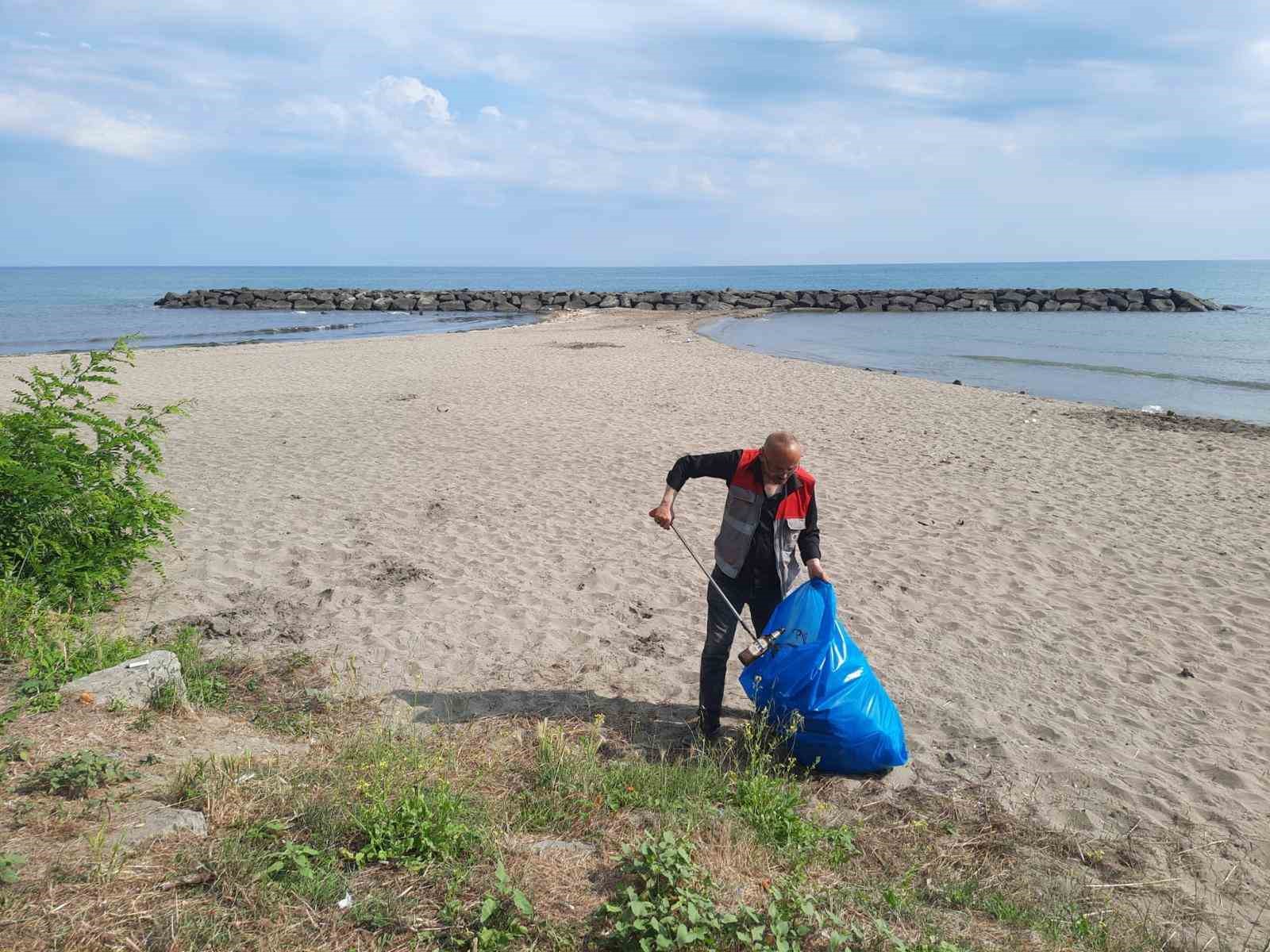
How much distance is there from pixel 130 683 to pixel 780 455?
3.23m

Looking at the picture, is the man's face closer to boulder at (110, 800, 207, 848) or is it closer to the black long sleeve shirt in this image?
the black long sleeve shirt

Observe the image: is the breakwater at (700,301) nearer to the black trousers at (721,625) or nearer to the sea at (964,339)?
the sea at (964,339)

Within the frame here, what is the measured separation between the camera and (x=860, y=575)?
22.3 ft

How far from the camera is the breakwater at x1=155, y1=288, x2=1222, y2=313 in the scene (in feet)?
161

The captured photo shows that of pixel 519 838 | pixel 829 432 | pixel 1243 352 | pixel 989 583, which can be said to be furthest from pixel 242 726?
pixel 1243 352

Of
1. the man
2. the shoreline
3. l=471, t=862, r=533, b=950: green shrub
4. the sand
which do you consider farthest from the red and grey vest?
the shoreline

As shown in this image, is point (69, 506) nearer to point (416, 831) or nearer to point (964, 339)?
point (416, 831)

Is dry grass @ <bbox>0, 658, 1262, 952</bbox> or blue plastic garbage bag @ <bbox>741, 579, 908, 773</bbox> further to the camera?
blue plastic garbage bag @ <bbox>741, 579, 908, 773</bbox>

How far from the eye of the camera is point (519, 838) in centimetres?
331

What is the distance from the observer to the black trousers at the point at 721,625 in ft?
14.3

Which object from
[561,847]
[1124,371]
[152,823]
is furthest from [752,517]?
[1124,371]

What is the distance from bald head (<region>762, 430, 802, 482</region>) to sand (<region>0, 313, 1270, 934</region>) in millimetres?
1529

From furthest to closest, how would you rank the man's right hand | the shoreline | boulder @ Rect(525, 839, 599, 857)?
the shoreline
the man's right hand
boulder @ Rect(525, 839, 599, 857)

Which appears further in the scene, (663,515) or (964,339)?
(964,339)
